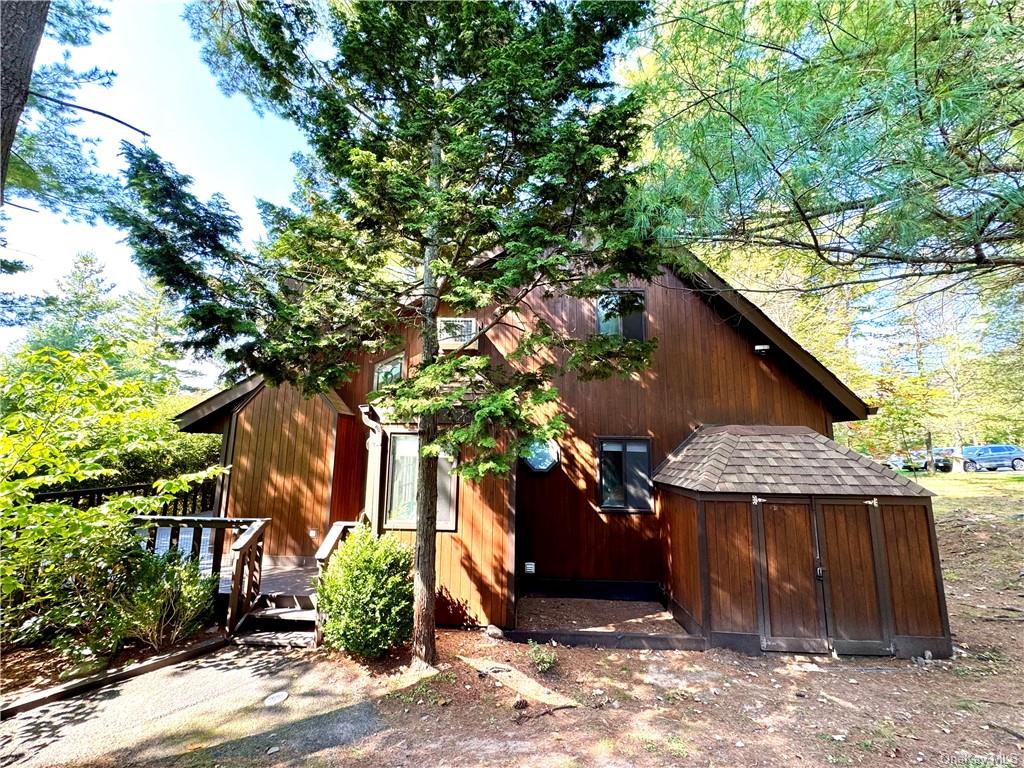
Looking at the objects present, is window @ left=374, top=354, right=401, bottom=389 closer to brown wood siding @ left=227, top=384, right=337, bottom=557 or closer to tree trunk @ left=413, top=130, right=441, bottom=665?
brown wood siding @ left=227, top=384, right=337, bottom=557

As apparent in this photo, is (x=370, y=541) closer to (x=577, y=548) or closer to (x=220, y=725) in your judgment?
(x=220, y=725)

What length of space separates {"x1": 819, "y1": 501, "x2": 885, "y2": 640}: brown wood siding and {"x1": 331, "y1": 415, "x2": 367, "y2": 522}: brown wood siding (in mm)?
7205

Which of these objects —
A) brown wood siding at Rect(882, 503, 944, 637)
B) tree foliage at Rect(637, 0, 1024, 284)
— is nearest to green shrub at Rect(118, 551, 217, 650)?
tree foliage at Rect(637, 0, 1024, 284)

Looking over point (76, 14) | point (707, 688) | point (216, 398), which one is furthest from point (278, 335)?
point (707, 688)

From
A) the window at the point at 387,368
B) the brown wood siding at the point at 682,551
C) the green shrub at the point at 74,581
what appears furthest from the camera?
the window at the point at 387,368

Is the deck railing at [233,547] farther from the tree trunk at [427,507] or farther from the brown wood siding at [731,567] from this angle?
the brown wood siding at [731,567]

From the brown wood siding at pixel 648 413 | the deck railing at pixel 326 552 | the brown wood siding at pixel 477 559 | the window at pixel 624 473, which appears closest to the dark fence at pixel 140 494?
the deck railing at pixel 326 552

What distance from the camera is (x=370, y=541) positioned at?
4527mm

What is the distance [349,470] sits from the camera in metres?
7.21

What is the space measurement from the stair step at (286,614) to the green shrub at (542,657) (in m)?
2.74

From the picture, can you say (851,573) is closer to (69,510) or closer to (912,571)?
(912,571)

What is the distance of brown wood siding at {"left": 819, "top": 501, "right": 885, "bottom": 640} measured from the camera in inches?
185

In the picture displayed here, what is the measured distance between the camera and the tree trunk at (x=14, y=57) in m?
1.75

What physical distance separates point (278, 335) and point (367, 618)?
3.18m
